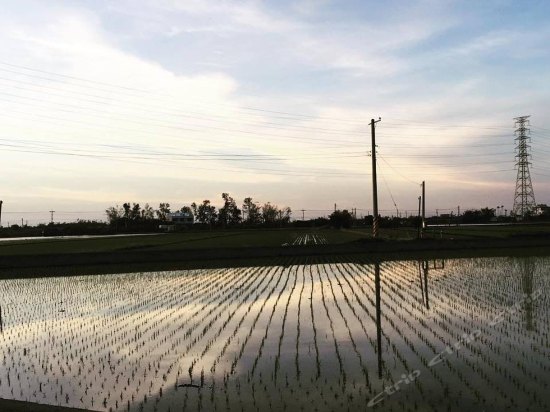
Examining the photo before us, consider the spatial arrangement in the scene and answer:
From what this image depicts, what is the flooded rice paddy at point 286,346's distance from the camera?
5.28 meters

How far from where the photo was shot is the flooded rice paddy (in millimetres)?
5281

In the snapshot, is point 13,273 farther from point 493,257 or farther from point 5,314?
point 493,257

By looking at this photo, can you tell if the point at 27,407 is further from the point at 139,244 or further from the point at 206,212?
the point at 206,212

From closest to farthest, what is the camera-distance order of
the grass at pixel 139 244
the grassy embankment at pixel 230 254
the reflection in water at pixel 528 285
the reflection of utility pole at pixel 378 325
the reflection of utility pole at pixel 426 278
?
the reflection of utility pole at pixel 378 325 < the reflection in water at pixel 528 285 < the reflection of utility pole at pixel 426 278 < the grassy embankment at pixel 230 254 < the grass at pixel 139 244

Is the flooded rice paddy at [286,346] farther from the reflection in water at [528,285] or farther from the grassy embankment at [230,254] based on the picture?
the grassy embankment at [230,254]

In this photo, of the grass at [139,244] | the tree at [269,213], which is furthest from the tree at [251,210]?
the grass at [139,244]

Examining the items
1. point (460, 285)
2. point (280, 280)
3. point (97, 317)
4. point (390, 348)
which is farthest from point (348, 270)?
point (390, 348)

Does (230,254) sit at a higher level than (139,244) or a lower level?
lower

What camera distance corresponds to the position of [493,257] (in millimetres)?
21391

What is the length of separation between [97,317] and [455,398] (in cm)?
771

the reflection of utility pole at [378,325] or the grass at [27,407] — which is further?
the reflection of utility pole at [378,325]

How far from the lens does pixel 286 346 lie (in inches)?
295

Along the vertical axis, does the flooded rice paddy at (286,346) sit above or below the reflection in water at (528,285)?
below

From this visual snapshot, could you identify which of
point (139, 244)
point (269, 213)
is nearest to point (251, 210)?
point (269, 213)
